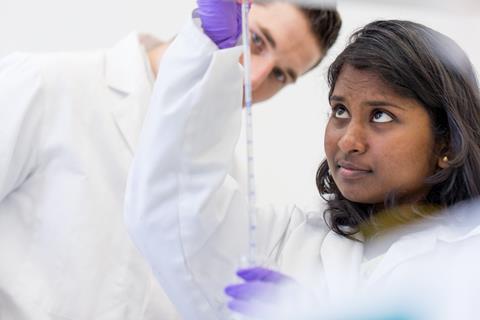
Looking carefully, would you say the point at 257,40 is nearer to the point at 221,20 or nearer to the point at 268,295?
the point at 221,20

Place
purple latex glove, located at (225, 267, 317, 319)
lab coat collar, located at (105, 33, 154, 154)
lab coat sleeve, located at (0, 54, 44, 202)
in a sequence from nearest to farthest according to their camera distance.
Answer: purple latex glove, located at (225, 267, 317, 319) → lab coat sleeve, located at (0, 54, 44, 202) → lab coat collar, located at (105, 33, 154, 154)

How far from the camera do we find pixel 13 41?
1552 millimetres

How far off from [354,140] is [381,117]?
0.14ft

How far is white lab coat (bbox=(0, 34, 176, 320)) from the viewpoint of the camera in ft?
3.52

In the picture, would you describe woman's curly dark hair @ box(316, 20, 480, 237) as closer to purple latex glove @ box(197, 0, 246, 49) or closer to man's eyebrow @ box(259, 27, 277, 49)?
purple latex glove @ box(197, 0, 246, 49)

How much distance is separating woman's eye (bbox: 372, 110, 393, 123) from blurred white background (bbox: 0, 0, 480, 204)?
11 cm

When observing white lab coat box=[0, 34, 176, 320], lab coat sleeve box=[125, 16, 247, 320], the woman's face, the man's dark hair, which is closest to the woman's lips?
the woman's face

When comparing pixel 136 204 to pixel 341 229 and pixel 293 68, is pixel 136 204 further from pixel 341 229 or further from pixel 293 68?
pixel 293 68

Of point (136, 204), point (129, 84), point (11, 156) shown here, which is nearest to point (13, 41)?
point (129, 84)

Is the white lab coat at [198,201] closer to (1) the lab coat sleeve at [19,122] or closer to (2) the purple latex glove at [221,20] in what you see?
(2) the purple latex glove at [221,20]

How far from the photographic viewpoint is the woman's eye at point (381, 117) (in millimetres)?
789

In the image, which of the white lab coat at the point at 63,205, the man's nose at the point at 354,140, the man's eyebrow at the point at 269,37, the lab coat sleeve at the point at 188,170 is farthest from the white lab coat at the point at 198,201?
the man's eyebrow at the point at 269,37

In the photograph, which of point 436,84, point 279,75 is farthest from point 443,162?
point 279,75

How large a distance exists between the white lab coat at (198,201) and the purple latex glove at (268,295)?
7cm
